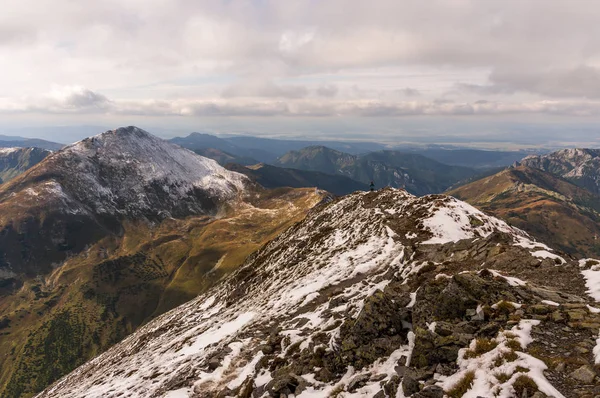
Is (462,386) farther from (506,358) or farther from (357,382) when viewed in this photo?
(357,382)

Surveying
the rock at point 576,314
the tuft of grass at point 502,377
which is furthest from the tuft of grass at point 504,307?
the tuft of grass at point 502,377

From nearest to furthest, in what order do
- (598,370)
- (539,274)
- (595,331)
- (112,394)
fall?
(598,370) < (595,331) < (539,274) < (112,394)

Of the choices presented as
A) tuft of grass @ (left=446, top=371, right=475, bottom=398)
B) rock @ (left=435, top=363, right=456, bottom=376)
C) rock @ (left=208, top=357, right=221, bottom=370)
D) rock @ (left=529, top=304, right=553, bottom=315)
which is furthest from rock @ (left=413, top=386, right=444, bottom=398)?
rock @ (left=208, top=357, right=221, bottom=370)

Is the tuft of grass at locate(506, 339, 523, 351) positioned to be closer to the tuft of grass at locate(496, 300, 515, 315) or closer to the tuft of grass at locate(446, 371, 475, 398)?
the tuft of grass at locate(446, 371, 475, 398)

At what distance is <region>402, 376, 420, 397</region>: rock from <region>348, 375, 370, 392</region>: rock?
10.1ft

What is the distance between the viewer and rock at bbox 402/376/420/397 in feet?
43.5

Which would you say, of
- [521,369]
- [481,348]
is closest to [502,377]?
[521,369]

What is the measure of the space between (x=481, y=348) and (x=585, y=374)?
352cm

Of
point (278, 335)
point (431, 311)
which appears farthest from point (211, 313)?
point (431, 311)

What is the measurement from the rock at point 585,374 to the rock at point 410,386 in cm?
558

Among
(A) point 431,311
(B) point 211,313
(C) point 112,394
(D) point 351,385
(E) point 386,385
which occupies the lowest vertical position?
(B) point 211,313

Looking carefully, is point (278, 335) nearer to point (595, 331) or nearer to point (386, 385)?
point (386, 385)

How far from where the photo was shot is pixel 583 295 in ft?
60.7

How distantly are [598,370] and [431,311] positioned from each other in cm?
726
